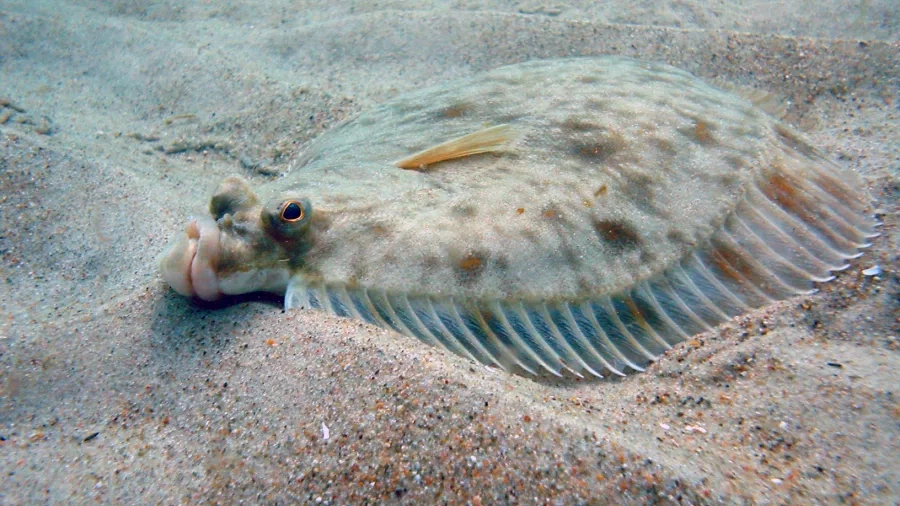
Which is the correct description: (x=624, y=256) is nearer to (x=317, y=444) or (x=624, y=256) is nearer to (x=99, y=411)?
(x=317, y=444)

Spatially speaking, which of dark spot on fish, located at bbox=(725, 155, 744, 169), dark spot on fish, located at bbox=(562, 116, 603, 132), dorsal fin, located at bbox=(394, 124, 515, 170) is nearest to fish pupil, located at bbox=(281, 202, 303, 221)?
dorsal fin, located at bbox=(394, 124, 515, 170)

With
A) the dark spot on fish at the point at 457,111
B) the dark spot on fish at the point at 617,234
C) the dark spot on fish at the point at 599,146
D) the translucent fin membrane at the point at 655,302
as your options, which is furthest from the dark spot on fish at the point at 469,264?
the dark spot on fish at the point at 457,111

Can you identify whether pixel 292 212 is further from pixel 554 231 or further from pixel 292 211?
pixel 554 231

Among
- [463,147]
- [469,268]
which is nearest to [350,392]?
[469,268]

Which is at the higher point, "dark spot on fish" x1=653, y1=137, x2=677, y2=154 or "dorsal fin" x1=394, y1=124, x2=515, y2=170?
"dark spot on fish" x1=653, y1=137, x2=677, y2=154

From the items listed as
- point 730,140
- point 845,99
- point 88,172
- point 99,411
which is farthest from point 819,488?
A: point 88,172

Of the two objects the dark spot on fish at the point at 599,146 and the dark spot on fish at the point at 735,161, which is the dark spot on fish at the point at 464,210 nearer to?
the dark spot on fish at the point at 599,146

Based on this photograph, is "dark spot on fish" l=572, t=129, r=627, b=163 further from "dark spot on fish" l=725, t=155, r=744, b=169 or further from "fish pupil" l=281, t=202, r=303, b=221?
"fish pupil" l=281, t=202, r=303, b=221
